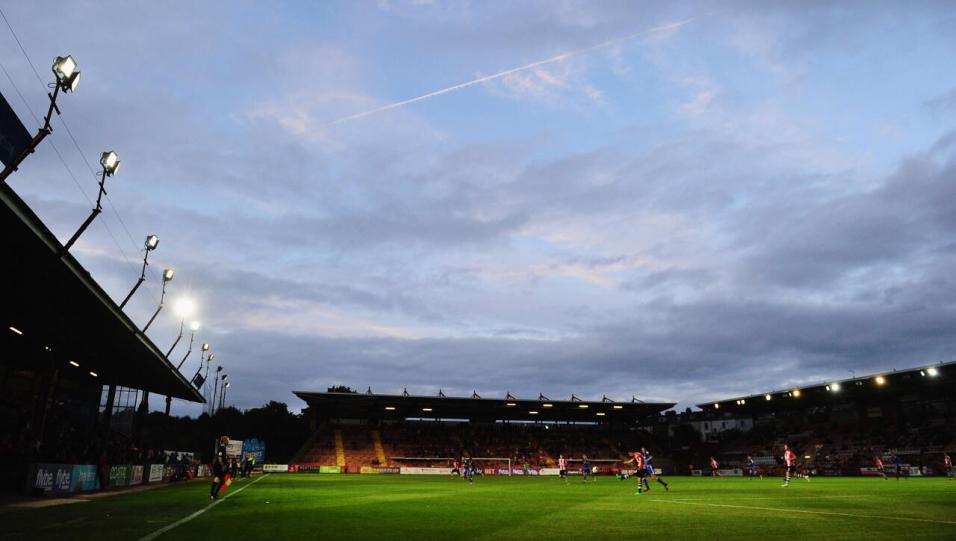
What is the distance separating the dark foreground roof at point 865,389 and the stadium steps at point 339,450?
5106 cm

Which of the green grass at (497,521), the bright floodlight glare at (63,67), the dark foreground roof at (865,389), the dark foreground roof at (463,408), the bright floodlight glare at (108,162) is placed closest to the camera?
the green grass at (497,521)

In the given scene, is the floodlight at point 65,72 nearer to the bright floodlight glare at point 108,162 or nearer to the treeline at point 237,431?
the bright floodlight glare at point 108,162

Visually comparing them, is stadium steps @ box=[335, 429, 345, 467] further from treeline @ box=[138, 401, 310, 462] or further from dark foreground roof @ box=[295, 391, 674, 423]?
treeline @ box=[138, 401, 310, 462]

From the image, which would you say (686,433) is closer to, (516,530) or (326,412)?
(326,412)

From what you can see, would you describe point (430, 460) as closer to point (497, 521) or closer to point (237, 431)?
point (237, 431)

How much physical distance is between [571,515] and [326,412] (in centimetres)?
6854

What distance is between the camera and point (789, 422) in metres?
77.1

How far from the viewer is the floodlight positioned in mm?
15797

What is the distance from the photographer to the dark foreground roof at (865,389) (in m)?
56.5

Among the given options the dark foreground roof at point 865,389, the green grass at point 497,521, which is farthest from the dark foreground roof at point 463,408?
the green grass at point 497,521

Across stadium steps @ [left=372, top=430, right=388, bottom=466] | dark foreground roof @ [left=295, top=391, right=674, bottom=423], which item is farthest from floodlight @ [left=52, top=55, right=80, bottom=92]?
stadium steps @ [left=372, top=430, right=388, bottom=466]

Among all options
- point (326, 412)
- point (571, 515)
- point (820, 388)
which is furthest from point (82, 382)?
point (820, 388)

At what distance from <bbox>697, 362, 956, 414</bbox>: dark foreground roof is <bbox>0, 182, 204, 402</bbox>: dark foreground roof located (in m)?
65.4

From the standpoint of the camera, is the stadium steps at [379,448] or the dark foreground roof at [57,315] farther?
the stadium steps at [379,448]
